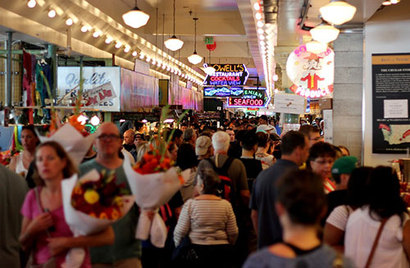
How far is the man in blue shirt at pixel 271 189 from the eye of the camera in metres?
4.47

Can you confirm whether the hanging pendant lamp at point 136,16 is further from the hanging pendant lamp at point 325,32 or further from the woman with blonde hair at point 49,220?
the woman with blonde hair at point 49,220

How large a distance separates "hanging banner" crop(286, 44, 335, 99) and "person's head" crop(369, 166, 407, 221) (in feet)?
21.0

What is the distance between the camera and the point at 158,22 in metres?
18.3

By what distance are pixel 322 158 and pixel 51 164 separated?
8.74 ft

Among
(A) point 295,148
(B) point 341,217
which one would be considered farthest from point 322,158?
(B) point 341,217

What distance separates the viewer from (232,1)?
16.0 m

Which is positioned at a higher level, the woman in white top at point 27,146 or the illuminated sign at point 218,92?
the illuminated sign at point 218,92

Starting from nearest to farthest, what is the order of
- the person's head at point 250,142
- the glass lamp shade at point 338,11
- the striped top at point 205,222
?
the striped top at point 205,222
the glass lamp shade at point 338,11
the person's head at point 250,142

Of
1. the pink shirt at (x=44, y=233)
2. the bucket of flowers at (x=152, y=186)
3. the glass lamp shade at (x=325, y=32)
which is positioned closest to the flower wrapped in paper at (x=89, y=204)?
the pink shirt at (x=44, y=233)

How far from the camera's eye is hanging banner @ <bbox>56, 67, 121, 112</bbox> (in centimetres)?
1188

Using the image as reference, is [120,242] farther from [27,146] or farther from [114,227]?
[27,146]

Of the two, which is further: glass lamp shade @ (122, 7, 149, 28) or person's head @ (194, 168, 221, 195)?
glass lamp shade @ (122, 7, 149, 28)

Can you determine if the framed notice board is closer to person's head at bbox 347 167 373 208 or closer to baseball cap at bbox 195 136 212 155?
baseball cap at bbox 195 136 212 155

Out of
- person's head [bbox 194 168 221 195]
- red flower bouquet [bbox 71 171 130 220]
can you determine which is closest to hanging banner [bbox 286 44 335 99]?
person's head [bbox 194 168 221 195]
